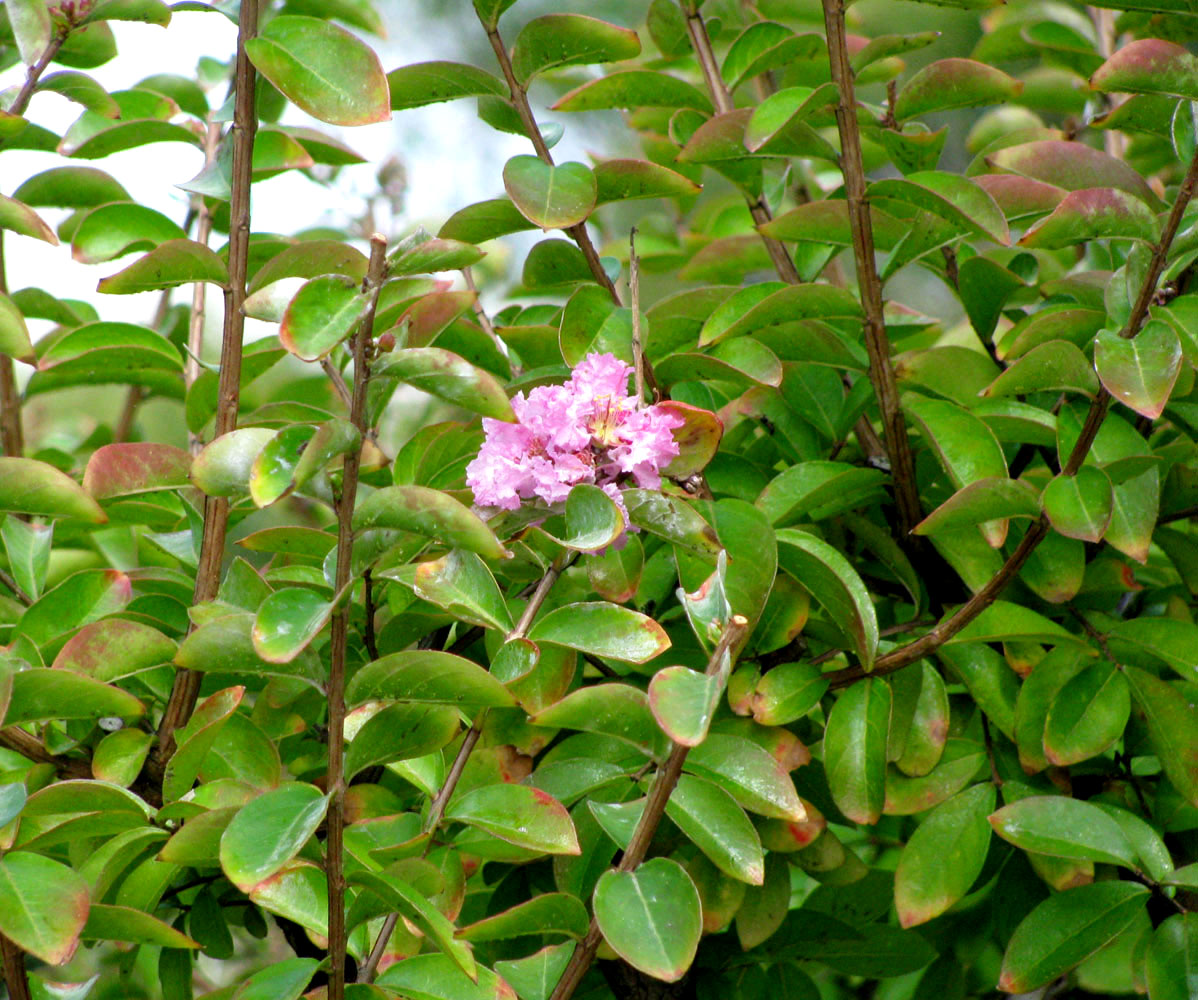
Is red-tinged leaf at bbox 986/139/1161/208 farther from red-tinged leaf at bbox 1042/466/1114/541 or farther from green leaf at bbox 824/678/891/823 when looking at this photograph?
green leaf at bbox 824/678/891/823

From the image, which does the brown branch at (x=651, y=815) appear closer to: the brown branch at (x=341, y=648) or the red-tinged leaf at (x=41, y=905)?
the brown branch at (x=341, y=648)

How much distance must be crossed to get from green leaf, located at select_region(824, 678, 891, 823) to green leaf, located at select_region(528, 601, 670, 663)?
0.17 metres

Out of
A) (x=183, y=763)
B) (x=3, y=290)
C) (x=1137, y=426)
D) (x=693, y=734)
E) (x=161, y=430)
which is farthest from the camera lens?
(x=161, y=430)

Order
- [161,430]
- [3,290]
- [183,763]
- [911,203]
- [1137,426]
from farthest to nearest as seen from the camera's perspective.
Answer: [161,430] < [3,290] < [1137,426] < [911,203] < [183,763]

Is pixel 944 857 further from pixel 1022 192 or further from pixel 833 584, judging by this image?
pixel 1022 192

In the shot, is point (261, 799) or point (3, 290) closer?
point (261, 799)

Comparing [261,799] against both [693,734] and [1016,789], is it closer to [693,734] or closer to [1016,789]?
[693,734]

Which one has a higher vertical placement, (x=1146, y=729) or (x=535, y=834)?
(x=535, y=834)

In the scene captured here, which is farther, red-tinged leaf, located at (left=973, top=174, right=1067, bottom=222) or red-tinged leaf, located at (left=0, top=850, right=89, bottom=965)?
red-tinged leaf, located at (left=973, top=174, right=1067, bottom=222)

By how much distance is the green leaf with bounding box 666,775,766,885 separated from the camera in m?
0.53

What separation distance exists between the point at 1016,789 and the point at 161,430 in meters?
1.93

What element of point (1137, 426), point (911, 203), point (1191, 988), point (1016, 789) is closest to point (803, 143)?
point (911, 203)

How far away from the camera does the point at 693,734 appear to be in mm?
446

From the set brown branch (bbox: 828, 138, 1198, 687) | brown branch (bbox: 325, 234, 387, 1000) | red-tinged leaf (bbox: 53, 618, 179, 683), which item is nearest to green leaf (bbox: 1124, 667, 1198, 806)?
brown branch (bbox: 828, 138, 1198, 687)
